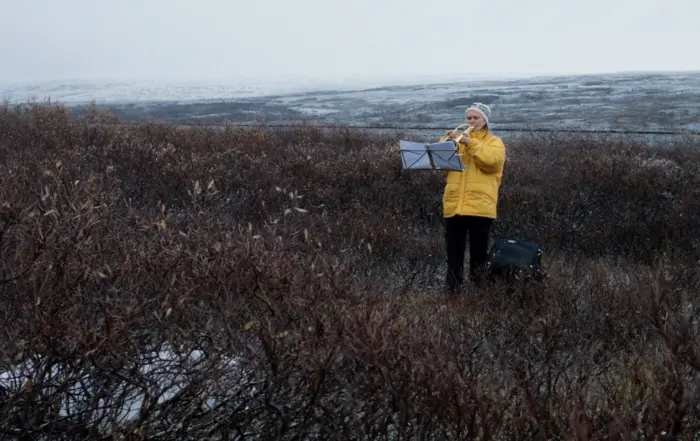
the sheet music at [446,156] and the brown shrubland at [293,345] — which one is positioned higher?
the sheet music at [446,156]

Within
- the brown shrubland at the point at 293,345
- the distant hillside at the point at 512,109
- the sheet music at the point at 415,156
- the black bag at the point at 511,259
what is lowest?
the distant hillside at the point at 512,109

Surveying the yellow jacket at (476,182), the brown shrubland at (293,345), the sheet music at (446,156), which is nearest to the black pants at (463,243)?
the yellow jacket at (476,182)

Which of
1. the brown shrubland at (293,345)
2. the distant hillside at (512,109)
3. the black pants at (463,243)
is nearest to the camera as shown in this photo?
the brown shrubland at (293,345)

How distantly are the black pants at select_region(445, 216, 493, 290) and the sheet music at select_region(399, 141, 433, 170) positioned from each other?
0.48 meters

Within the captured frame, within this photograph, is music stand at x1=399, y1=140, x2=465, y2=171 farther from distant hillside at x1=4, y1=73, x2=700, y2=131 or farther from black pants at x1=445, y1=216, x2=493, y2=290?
distant hillside at x1=4, y1=73, x2=700, y2=131

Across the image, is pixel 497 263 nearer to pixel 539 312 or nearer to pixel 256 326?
pixel 539 312

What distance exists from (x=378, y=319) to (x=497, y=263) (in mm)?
2578

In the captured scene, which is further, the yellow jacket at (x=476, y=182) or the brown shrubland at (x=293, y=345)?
the yellow jacket at (x=476, y=182)

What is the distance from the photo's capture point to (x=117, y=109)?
87.1 feet

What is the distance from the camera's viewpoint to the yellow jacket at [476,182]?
16.8 ft

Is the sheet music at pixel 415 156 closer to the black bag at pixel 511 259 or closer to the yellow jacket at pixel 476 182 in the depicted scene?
the yellow jacket at pixel 476 182

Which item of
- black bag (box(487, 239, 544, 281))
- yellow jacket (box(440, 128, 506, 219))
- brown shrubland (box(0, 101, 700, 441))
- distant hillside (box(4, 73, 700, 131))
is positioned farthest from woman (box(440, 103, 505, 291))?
distant hillside (box(4, 73, 700, 131))

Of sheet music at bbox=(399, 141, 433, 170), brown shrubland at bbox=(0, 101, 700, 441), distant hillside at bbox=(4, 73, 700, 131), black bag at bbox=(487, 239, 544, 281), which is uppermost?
sheet music at bbox=(399, 141, 433, 170)

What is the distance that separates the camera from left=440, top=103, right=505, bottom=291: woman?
5.10 meters
